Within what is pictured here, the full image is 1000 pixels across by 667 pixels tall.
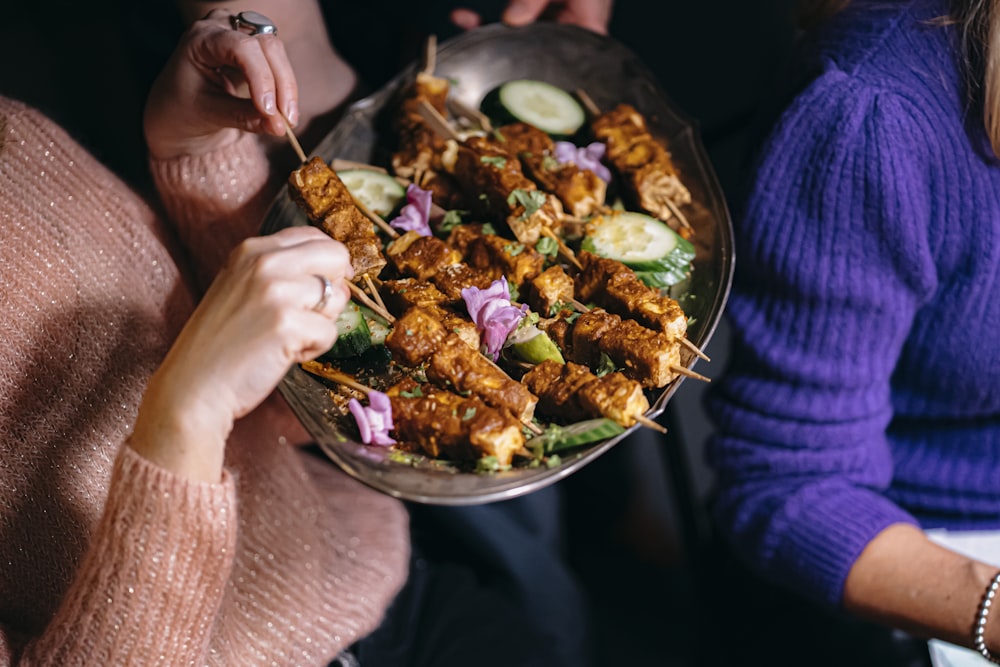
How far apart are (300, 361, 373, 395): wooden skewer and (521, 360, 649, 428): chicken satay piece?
28 centimetres

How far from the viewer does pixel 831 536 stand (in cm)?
166

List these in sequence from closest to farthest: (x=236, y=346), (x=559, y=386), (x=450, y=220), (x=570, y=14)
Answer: (x=236, y=346), (x=559, y=386), (x=450, y=220), (x=570, y=14)

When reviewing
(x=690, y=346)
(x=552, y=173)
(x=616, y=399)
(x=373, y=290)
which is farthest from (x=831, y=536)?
(x=373, y=290)

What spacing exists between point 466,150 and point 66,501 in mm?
961

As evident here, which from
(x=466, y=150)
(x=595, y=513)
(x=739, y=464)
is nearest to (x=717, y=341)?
(x=595, y=513)

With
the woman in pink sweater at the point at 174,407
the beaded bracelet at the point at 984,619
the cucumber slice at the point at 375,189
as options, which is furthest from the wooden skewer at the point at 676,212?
the beaded bracelet at the point at 984,619

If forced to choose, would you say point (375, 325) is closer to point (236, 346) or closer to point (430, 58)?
point (236, 346)

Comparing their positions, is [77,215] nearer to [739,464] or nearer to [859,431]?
[739,464]

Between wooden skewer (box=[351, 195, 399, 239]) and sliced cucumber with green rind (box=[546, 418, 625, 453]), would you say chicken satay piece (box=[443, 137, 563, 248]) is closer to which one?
wooden skewer (box=[351, 195, 399, 239])

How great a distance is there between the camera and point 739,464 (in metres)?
1.77

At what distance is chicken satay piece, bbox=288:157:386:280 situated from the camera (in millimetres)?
1469

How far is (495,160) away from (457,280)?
288 millimetres

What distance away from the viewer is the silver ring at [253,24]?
1.43 meters

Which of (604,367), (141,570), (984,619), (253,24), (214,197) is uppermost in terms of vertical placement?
(253,24)
